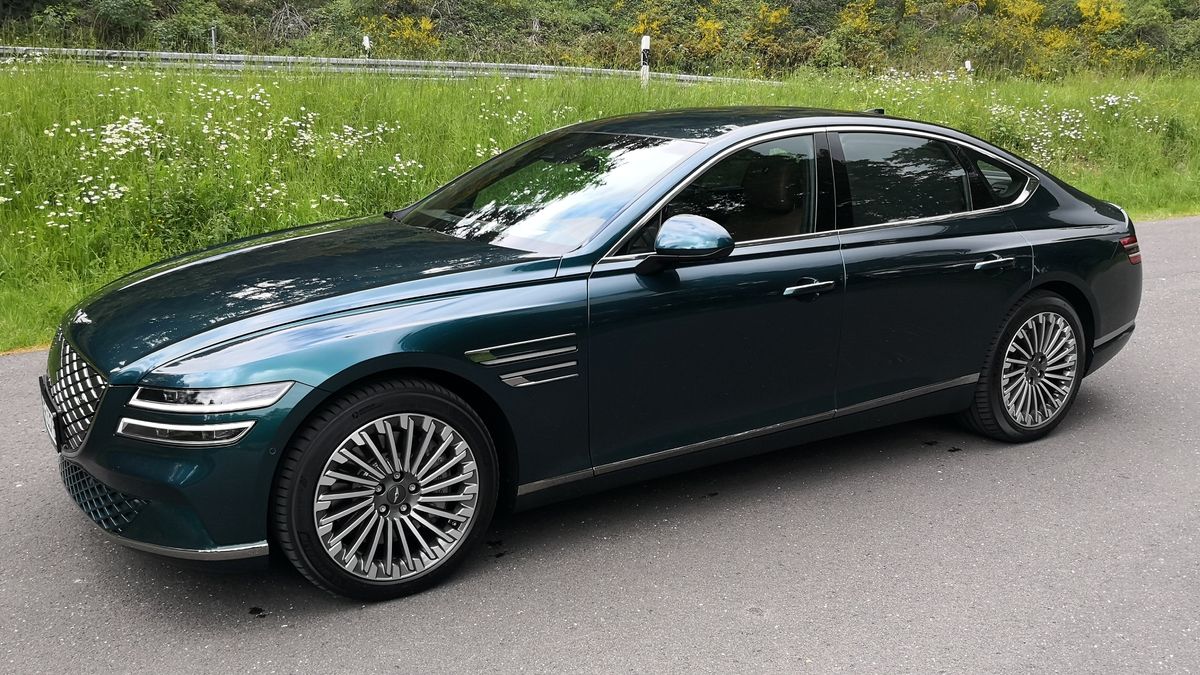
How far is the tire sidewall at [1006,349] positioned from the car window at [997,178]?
0.49 m

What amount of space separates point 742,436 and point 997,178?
1.92m

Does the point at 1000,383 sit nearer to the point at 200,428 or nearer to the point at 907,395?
the point at 907,395

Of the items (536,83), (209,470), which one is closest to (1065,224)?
(209,470)

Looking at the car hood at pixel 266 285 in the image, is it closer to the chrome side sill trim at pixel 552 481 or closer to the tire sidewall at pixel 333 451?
the tire sidewall at pixel 333 451

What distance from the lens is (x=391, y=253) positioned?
383 cm

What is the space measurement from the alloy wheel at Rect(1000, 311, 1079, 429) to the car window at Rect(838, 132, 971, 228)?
2.31ft

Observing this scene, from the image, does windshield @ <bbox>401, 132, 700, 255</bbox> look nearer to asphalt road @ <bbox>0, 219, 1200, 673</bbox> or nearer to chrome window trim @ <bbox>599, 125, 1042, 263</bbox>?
chrome window trim @ <bbox>599, 125, 1042, 263</bbox>

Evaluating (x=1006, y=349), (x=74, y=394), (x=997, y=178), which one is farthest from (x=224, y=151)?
(x=1006, y=349)

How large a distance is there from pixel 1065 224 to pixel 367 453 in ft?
11.7

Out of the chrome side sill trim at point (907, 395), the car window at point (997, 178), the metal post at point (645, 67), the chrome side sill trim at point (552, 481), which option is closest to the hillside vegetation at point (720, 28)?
the metal post at point (645, 67)

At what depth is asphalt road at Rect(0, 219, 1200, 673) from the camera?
3.10 m

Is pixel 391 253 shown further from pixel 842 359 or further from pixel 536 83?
pixel 536 83

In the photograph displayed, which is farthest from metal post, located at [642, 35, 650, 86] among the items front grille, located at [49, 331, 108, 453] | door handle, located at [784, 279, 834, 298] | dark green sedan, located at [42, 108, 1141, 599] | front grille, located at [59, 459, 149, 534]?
front grille, located at [59, 459, 149, 534]

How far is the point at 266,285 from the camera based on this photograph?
3551 mm
